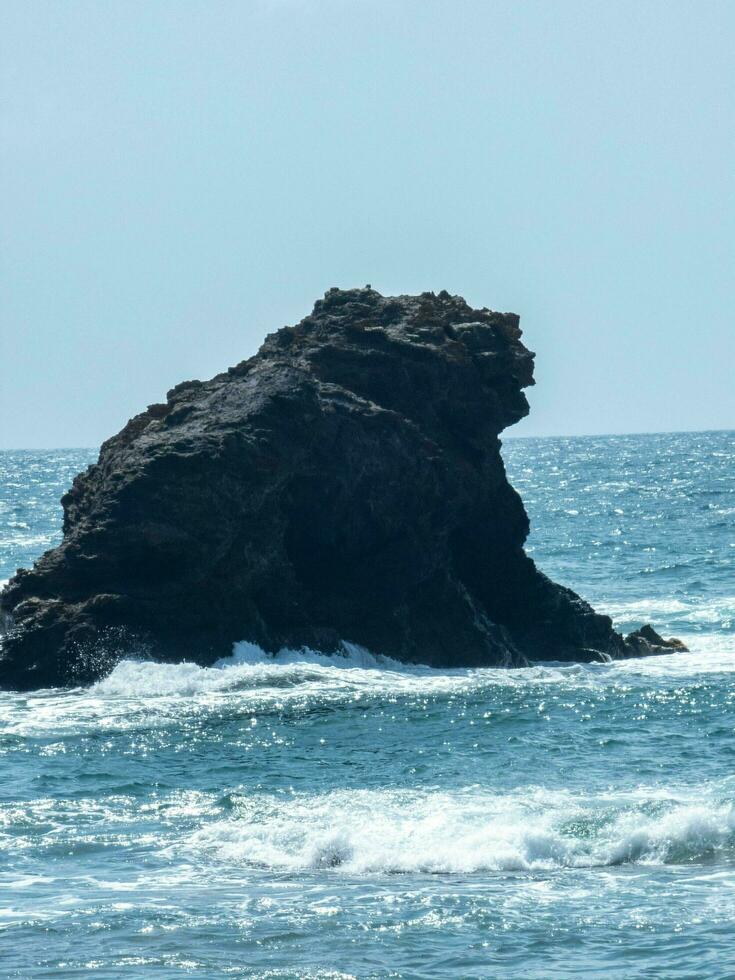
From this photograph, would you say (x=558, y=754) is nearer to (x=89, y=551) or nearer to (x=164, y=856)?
(x=164, y=856)

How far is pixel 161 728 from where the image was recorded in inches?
927

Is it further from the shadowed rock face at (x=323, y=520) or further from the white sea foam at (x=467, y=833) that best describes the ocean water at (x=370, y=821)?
the shadowed rock face at (x=323, y=520)

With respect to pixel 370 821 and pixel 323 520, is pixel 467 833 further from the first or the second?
pixel 323 520

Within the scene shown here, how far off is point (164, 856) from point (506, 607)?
57.8ft

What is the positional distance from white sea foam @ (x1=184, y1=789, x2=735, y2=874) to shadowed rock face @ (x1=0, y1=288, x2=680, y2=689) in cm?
911

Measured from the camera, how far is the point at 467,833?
17531mm

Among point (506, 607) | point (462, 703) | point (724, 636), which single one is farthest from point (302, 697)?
point (724, 636)

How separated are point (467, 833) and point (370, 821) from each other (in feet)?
4.18

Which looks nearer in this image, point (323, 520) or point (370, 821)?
point (370, 821)

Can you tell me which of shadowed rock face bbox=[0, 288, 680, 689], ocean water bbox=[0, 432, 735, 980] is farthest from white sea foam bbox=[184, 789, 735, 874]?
shadowed rock face bbox=[0, 288, 680, 689]

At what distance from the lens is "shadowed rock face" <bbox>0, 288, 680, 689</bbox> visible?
27375mm

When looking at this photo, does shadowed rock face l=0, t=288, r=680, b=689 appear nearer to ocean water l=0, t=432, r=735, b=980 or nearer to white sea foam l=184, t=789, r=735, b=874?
ocean water l=0, t=432, r=735, b=980

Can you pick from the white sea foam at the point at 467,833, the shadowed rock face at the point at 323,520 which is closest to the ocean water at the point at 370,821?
the white sea foam at the point at 467,833

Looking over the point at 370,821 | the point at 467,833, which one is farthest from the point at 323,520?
the point at 467,833
